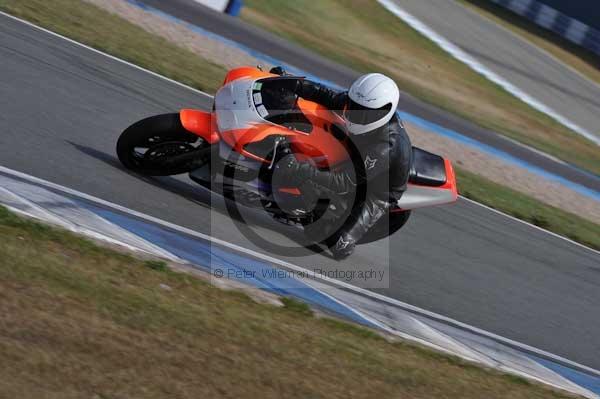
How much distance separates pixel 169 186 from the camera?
23.3ft

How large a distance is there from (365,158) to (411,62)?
15.0m

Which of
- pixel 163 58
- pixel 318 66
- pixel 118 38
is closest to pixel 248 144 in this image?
pixel 163 58

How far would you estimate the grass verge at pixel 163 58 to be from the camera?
11133 millimetres

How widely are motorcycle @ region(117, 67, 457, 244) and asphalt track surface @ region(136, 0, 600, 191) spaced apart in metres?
9.03

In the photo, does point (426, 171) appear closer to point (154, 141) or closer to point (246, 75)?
point (246, 75)

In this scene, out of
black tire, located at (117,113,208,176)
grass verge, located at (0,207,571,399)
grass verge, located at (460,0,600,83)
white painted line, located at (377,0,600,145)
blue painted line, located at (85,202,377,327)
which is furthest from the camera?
grass verge, located at (460,0,600,83)

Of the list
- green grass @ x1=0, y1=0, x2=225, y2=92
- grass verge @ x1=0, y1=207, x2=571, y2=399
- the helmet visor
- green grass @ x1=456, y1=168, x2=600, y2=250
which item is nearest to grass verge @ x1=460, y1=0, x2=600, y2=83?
green grass @ x1=456, y1=168, x2=600, y2=250

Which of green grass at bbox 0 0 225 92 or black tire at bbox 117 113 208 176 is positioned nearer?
black tire at bbox 117 113 208 176

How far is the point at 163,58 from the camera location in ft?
40.0

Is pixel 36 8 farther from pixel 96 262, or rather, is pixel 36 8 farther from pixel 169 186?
pixel 96 262

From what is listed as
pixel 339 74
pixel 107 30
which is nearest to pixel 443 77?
pixel 339 74

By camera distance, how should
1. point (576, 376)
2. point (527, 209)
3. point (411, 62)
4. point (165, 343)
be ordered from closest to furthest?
point (165, 343), point (576, 376), point (527, 209), point (411, 62)

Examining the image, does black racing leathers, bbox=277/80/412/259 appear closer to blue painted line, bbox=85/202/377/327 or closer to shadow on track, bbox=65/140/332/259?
shadow on track, bbox=65/140/332/259

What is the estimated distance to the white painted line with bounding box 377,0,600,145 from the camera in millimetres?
21562
